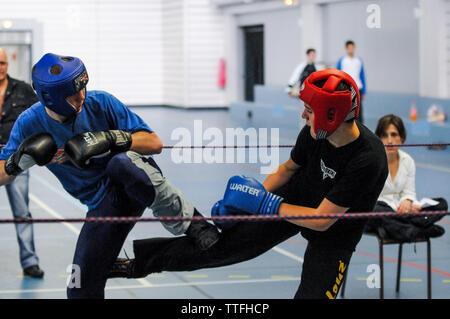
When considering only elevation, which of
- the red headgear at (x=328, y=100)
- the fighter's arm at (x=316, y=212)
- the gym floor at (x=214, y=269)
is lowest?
the gym floor at (x=214, y=269)

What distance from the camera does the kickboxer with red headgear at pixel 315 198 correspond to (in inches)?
137

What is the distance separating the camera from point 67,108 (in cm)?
364

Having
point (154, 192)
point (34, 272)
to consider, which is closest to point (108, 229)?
point (154, 192)

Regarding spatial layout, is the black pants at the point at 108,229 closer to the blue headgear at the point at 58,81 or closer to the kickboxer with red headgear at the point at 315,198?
the kickboxer with red headgear at the point at 315,198

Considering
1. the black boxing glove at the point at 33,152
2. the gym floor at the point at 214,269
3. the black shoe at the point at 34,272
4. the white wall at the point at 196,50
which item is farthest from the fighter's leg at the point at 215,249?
the white wall at the point at 196,50

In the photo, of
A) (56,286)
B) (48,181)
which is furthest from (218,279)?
(48,181)

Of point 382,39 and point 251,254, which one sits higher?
point 382,39

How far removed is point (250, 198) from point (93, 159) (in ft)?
2.77

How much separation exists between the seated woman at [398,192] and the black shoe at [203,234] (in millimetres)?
1838

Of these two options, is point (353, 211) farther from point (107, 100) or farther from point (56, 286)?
point (56, 286)

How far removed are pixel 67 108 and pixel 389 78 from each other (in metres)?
13.5

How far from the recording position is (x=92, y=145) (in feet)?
11.4

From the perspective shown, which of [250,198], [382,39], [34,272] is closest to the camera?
[250,198]

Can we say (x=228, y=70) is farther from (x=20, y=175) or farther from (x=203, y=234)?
(x=203, y=234)
